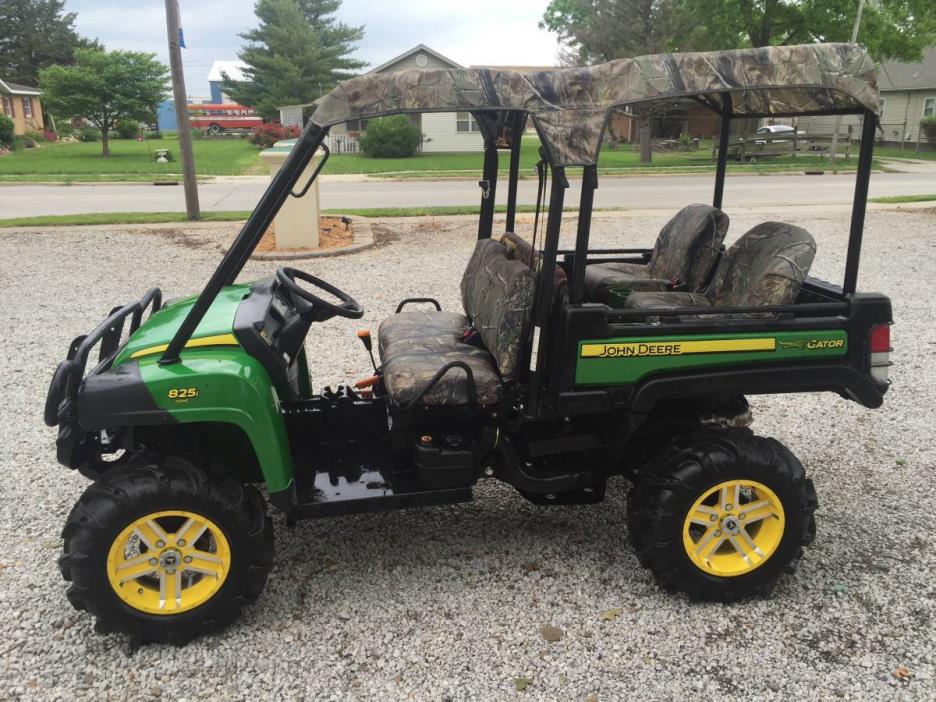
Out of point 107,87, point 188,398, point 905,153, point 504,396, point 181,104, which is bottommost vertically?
point 504,396

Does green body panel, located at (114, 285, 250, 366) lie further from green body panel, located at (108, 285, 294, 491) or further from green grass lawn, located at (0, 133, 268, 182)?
green grass lawn, located at (0, 133, 268, 182)

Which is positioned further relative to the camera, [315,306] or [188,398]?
[315,306]

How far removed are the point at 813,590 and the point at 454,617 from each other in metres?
1.58

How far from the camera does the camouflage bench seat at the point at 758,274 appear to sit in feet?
11.4

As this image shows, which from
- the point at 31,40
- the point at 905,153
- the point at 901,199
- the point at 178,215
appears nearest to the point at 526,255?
the point at 178,215

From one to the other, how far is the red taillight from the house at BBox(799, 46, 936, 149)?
4019 centimetres

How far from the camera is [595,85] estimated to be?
2.85m

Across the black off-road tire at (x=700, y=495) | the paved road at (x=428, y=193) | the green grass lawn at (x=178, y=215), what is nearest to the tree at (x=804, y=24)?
the paved road at (x=428, y=193)

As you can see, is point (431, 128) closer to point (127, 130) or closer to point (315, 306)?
point (127, 130)

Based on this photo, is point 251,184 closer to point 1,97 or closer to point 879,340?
point 879,340

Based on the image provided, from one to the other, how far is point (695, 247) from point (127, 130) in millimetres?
44113

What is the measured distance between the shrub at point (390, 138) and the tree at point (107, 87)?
9130 mm

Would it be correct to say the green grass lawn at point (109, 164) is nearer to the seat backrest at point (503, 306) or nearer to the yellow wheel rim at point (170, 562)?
the seat backrest at point (503, 306)

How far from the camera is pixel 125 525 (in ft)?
9.21
